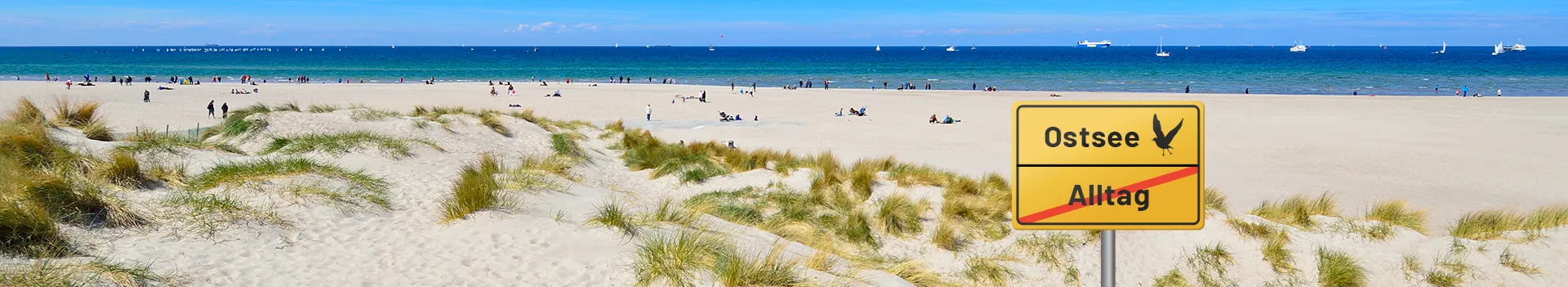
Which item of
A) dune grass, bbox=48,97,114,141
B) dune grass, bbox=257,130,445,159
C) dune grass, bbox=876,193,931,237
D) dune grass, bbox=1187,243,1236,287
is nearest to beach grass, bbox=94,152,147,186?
dune grass, bbox=257,130,445,159

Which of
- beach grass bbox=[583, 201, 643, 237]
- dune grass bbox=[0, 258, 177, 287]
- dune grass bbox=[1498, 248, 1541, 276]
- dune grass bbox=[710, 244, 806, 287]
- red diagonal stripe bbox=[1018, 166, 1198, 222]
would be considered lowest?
dune grass bbox=[1498, 248, 1541, 276]

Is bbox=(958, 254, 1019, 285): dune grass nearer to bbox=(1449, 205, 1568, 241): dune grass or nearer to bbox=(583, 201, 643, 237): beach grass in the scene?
bbox=(583, 201, 643, 237): beach grass

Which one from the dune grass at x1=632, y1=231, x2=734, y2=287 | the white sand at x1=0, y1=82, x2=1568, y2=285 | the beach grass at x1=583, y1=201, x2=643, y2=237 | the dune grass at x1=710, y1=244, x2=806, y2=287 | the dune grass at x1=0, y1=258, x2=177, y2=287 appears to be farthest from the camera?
the beach grass at x1=583, y1=201, x2=643, y2=237

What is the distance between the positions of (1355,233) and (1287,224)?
23.0 inches

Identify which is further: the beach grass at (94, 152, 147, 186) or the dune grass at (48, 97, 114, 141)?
the dune grass at (48, 97, 114, 141)

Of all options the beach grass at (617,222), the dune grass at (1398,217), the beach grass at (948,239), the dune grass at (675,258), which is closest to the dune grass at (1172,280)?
the beach grass at (948,239)

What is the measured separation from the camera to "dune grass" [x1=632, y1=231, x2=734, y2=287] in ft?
18.4

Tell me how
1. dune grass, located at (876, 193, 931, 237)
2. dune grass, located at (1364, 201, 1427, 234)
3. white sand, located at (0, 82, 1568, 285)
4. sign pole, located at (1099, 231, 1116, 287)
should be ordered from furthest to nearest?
dune grass, located at (1364, 201, 1427, 234)
dune grass, located at (876, 193, 931, 237)
white sand, located at (0, 82, 1568, 285)
sign pole, located at (1099, 231, 1116, 287)

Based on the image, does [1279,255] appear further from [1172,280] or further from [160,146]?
[160,146]

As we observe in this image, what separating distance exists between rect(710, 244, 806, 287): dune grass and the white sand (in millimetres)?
633

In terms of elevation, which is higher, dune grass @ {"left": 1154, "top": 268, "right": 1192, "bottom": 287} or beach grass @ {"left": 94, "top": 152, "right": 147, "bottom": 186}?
beach grass @ {"left": 94, "top": 152, "right": 147, "bottom": 186}

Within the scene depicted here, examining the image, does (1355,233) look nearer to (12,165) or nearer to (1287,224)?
(1287,224)

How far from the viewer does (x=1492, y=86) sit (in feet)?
187

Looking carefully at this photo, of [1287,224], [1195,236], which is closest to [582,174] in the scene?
[1195,236]
